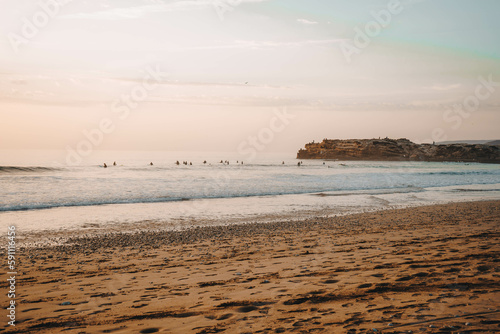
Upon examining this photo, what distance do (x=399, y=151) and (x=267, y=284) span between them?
364 feet

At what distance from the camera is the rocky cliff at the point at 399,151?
98.4 m

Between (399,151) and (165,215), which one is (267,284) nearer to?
(165,215)

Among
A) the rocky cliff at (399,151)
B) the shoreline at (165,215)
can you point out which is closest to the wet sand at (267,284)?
the shoreline at (165,215)

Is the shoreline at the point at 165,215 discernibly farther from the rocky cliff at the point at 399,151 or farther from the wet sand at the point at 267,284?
the rocky cliff at the point at 399,151

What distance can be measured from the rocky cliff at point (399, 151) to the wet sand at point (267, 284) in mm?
102026

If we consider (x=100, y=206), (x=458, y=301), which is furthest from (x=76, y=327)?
(x=100, y=206)

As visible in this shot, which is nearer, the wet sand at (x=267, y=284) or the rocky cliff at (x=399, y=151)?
the wet sand at (x=267, y=284)

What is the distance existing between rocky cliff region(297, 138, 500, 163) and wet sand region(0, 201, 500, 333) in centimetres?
10203

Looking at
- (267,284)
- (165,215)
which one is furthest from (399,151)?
(267,284)

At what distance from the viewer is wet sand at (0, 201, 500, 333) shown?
4.24m

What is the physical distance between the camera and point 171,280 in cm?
627

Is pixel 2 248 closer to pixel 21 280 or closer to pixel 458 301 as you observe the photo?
pixel 21 280

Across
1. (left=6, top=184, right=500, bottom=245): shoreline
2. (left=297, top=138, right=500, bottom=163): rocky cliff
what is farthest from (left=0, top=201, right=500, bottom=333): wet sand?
(left=297, top=138, right=500, bottom=163): rocky cliff

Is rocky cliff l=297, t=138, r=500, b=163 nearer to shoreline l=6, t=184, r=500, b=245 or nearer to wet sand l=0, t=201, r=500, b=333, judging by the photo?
shoreline l=6, t=184, r=500, b=245
